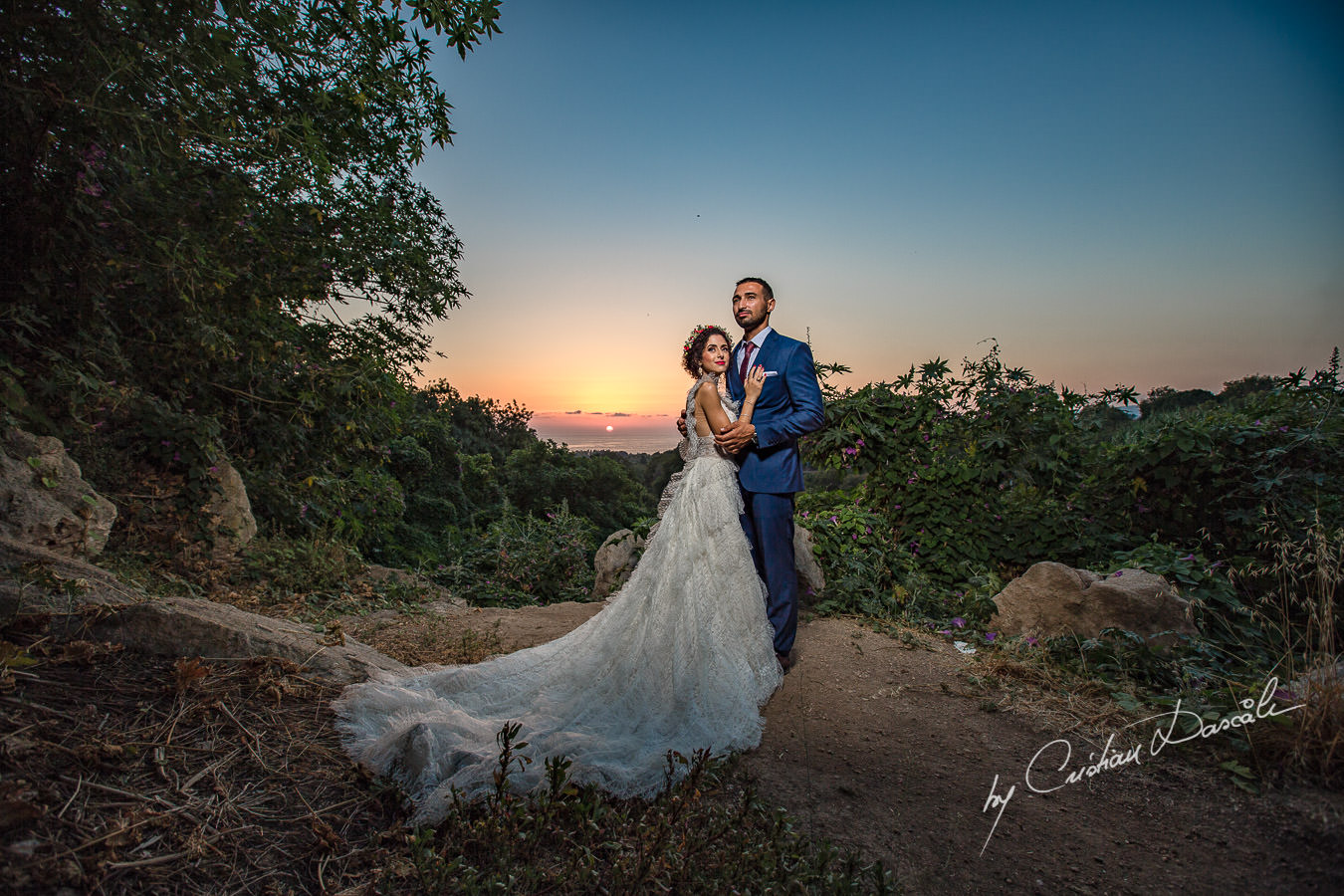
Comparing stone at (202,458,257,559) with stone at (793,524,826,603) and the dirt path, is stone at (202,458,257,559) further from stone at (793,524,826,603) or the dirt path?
the dirt path

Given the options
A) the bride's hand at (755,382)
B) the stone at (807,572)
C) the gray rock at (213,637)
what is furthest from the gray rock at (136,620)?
the stone at (807,572)

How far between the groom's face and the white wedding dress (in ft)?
1.89

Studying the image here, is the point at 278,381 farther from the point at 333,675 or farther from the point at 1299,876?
the point at 1299,876

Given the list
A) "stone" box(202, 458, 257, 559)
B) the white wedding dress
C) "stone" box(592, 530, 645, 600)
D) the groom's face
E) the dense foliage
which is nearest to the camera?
the white wedding dress

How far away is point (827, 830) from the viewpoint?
208 cm

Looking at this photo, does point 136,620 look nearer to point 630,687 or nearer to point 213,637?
point 213,637

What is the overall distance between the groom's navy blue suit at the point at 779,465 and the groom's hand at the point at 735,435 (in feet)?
0.31

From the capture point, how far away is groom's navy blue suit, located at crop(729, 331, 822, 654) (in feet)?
11.7

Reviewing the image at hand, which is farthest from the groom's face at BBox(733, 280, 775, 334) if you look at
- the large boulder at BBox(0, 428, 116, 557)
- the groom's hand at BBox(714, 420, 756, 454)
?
the large boulder at BBox(0, 428, 116, 557)

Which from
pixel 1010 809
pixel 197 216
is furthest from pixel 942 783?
pixel 197 216

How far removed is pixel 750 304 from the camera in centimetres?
370

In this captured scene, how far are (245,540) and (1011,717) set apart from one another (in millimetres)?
6947

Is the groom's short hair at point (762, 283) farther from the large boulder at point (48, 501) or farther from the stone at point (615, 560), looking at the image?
the large boulder at point (48, 501)

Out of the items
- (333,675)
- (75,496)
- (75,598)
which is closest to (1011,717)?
(333,675)
